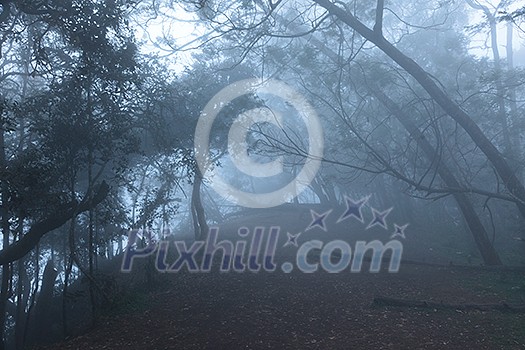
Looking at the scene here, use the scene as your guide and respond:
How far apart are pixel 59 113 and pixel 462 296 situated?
999 cm

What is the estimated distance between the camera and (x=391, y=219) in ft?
73.4

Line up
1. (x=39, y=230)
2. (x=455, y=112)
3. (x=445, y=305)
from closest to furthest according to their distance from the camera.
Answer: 1. (x=39, y=230)
2. (x=445, y=305)
3. (x=455, y=112)

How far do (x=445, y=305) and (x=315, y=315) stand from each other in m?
2.72

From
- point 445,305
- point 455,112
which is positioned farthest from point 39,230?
point 455,112

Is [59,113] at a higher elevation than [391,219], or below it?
higher

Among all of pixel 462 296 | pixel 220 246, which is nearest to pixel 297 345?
pixel 462 296

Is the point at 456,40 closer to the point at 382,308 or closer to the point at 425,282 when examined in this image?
the point at 425,282

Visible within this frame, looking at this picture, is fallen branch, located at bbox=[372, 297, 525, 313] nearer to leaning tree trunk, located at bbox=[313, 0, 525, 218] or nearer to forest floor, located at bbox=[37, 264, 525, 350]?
forest floor, located at bbox=[37, 264, 525, 350]

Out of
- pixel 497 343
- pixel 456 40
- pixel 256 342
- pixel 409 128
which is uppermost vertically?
pixel 456 40

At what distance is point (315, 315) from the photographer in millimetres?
7898

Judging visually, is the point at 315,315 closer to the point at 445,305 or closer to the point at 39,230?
the point at 445,305

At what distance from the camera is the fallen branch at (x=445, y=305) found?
761 cm

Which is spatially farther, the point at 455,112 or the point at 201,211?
the point at 201,211

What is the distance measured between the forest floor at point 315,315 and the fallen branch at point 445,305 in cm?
12
